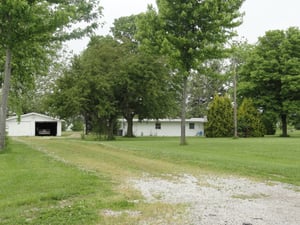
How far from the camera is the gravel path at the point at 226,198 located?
207 inches

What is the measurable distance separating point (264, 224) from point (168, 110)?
107 feet

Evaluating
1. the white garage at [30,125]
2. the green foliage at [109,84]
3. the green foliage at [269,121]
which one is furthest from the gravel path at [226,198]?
the white garage at [30,125]

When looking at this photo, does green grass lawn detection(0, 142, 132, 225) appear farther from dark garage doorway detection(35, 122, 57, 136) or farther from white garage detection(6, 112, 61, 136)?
dark garage doorway detection(35, 122, 57, 136)

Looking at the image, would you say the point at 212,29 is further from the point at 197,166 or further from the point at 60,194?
the point at 60,194

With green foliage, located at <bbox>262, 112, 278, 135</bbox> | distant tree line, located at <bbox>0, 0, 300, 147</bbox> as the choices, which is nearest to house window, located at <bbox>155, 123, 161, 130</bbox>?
distant tree line, located at <bbox>0, 0, 300, 147</bbox>

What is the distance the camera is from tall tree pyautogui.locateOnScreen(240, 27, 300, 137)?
130 feet

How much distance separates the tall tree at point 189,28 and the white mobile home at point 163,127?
1004 inches

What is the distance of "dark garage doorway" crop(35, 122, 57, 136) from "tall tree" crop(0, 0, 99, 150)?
3199cm

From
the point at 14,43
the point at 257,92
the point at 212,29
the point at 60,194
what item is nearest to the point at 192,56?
the point at 212,29

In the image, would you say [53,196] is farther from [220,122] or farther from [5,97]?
[220,122]

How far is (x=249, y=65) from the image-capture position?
145 feet

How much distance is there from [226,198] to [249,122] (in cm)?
3567

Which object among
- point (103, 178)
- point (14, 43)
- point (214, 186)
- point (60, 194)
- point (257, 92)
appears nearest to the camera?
point (60, 194)

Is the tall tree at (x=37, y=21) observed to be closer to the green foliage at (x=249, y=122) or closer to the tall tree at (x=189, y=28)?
the tall tree at (x=189, y=28)
